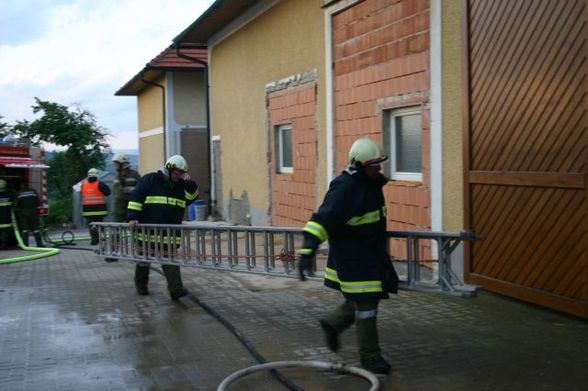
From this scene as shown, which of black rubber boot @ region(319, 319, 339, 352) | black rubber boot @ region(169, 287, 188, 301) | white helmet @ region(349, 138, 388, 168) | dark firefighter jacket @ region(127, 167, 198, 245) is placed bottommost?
black rubber boot @ region(169, 287, 188, 301)

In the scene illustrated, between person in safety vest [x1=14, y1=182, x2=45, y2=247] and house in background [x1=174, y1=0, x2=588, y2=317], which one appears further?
person in safety vest [x1=14, y1=182, x2=45, y2=247]

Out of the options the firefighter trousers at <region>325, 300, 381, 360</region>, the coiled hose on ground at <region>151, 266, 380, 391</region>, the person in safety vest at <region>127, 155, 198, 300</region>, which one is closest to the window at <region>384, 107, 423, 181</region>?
the person in safety vest at <region>127, 155, 198, 300</region>

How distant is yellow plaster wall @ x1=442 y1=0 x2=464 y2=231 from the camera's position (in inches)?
295

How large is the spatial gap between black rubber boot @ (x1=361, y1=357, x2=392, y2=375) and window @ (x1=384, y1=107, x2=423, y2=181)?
4046mm

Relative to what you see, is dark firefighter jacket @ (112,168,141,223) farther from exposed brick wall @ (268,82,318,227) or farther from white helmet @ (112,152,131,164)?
exposed brick wall @ (268,82,318,227)

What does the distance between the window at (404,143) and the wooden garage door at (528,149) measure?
1295mm

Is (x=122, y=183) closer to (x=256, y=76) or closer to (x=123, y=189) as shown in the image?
(x=123, y=189)

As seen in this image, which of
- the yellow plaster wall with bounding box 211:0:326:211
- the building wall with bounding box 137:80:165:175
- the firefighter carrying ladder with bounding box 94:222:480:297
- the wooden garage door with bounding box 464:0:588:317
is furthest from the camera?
the building wall with bounding box 137:80:165:175

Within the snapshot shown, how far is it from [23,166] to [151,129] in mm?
9219

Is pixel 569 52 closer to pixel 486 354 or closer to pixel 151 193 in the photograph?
pixel 486 354

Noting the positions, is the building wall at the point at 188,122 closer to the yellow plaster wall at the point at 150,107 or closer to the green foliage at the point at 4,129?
the yellow plaster wall at the point at 150,107

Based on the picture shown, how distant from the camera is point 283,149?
1362 centimetres

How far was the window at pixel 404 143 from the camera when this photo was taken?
858cm

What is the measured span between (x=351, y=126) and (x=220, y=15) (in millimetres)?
6396
